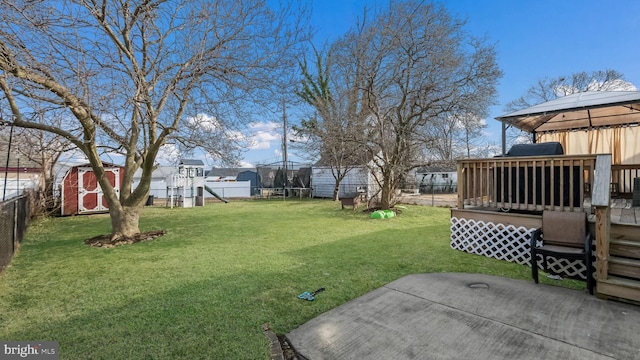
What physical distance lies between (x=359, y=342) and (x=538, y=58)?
16079 millimetres

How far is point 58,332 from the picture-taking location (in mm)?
2721

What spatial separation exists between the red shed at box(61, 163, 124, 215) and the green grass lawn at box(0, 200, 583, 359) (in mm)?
5016

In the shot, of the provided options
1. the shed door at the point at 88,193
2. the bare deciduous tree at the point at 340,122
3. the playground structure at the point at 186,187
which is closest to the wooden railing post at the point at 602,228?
the bare deciduous tree at the point at 340,122

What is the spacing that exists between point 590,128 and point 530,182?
21.9 ft

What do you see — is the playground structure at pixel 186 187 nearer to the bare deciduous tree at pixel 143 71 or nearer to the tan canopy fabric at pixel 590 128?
the bare deciduous tree at pixel 143 71

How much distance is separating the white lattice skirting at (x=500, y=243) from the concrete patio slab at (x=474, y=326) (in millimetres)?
Answer: 735

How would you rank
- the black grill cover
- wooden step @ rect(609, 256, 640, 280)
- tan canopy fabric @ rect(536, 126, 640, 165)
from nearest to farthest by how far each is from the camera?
wooden step @ rect(609, 256, 640, 280) < the black grill cover < tan canopy fabric @ rect(536, 126, 640, 165)

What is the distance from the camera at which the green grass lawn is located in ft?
8.54

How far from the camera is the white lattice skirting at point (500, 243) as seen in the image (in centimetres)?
417

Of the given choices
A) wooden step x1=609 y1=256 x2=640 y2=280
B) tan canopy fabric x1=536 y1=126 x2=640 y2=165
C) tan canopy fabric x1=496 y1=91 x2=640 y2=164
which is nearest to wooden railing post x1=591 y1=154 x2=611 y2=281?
wooden step x1=609 y1=256 x2=640 y2=280

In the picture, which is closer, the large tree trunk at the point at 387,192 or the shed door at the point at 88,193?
the large tree trunk at the point at 387,192

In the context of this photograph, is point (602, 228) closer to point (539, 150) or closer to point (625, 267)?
point (625, 267)

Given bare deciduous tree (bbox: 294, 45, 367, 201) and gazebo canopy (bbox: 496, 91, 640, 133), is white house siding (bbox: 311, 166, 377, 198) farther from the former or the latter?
gazebo canopy (bbox: 496, 91, 640, 133)

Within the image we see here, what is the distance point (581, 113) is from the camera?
8.55m
